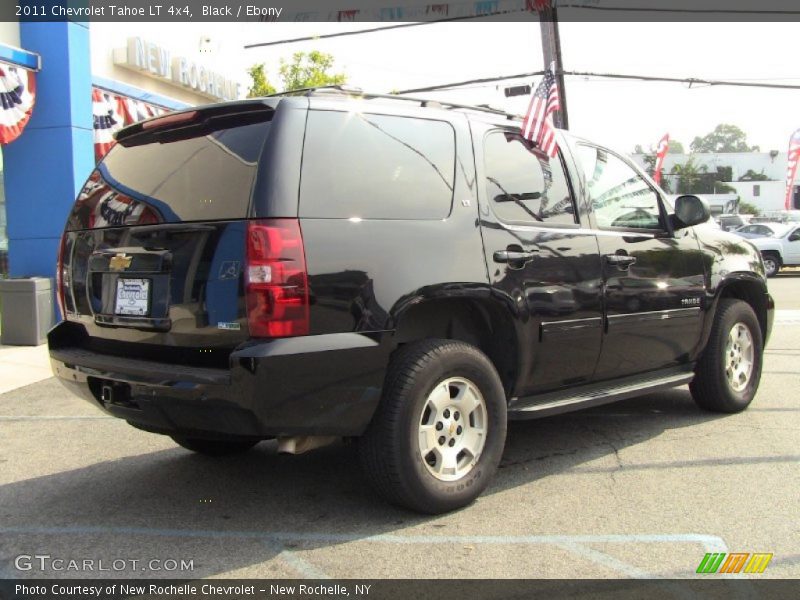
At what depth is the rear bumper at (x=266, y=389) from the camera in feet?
10.7

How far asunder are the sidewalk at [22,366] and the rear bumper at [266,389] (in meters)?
4.61

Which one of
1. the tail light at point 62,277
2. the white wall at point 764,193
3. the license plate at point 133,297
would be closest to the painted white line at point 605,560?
the license plate at point 133,297

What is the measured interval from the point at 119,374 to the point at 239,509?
95cm

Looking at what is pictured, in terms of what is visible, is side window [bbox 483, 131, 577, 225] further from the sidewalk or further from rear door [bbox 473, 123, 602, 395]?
the sidewalk

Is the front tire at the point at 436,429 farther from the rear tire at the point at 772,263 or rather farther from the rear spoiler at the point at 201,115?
the rear tire at the point at 772,263

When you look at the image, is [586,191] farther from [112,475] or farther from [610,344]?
[112,475]

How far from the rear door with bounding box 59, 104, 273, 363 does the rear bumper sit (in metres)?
0.14

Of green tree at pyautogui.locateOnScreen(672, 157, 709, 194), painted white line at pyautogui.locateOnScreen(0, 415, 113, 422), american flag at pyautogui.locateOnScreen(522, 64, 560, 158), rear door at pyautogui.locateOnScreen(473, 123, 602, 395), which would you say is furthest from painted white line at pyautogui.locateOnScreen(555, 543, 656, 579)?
green tree at pyautogui.locateOnScreen(672, 157, 709, 194)

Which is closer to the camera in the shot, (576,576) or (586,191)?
(576,576)

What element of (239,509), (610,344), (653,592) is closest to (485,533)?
(653,592)

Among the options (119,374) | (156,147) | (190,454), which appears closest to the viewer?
(119,374)

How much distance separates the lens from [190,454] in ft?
16.5

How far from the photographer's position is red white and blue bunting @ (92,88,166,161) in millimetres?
12133

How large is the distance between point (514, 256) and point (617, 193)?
1415mm
